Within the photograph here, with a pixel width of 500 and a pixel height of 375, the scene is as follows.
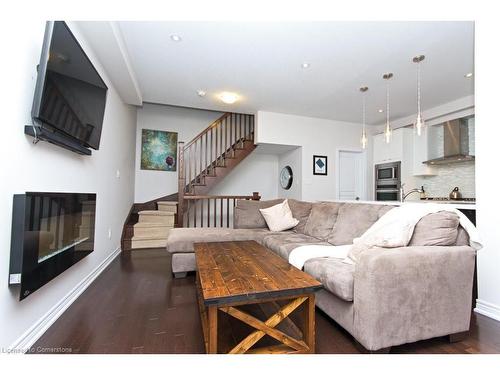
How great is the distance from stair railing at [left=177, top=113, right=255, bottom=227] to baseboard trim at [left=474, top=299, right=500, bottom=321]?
419 cm

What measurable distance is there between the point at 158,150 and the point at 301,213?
3.71 m

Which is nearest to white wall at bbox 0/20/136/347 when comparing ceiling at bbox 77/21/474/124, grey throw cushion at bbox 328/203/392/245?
ceiling at bbox 77/21/474/124

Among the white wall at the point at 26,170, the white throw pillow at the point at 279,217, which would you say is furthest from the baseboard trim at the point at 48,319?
the white throw pillow at the point at 279,217

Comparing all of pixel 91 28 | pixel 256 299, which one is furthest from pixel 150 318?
pixel 91 28

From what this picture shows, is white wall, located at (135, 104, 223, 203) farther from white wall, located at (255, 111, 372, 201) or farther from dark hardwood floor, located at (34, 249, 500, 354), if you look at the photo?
dark hardwood floor, located at (34, 249, 500, 354)

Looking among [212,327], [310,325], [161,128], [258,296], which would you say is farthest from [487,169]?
[161,128]

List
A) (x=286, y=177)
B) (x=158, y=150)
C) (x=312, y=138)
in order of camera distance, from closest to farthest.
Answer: (x=312, y=138) → (x=158, y=150) → (x=286, y=177)

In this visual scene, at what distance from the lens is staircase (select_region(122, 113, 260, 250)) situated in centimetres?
417

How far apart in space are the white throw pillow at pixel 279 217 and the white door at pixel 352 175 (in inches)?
94.7

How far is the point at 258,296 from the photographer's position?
1.17 meters

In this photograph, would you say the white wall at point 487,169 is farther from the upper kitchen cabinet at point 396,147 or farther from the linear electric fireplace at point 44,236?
the linear electric fireplace at point 44,236

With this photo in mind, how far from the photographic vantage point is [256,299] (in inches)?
45.8

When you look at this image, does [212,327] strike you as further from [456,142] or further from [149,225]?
[456,142]

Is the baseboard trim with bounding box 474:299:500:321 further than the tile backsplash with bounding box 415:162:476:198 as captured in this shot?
No
